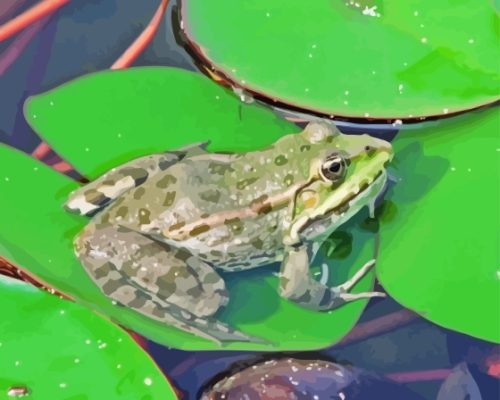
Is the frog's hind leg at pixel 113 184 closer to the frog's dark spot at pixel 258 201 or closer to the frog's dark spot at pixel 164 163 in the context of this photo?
the frog's dark spot at pixel 164 163

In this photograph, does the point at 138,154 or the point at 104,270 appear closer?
the point at 104,270

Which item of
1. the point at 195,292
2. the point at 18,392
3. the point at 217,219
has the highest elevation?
the point at 217,219

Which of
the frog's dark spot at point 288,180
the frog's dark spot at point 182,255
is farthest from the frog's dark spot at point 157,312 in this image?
the frog's dark spot at point 288,180

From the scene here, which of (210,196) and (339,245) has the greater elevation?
(210,196)

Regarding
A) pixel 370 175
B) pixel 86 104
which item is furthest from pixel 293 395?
pixel 86 104

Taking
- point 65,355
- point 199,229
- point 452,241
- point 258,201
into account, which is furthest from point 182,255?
point 452,241

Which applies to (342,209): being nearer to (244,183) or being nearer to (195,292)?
(244,183)
